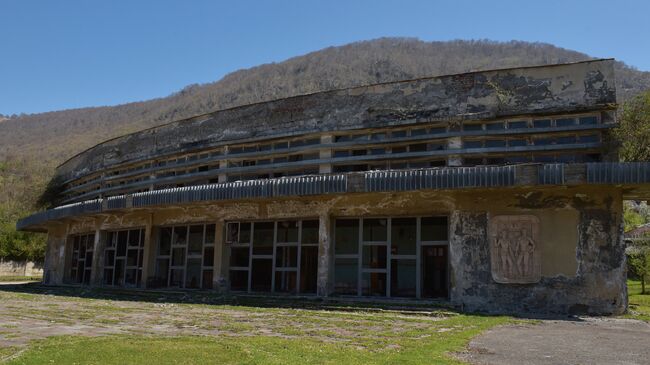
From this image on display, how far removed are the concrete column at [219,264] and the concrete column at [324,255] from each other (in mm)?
3994

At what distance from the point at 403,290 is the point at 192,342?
888 cm

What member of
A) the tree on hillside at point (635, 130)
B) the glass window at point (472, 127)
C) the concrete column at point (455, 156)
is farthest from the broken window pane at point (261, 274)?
the tree on hillside at point (635, 130)

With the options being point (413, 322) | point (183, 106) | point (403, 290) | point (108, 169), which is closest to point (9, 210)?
point (108, 169)

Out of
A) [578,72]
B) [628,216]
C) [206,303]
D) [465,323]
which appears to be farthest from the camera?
[628,216]

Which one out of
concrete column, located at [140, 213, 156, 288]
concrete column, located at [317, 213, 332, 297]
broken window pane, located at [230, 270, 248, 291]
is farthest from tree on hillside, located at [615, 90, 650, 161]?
concrete column, located at [140, 213, 156, 288]

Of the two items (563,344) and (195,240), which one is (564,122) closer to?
(563,344)

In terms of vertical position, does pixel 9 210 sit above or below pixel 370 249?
above

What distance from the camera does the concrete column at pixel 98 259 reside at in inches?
887

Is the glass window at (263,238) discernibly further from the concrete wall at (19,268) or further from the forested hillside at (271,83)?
the forested hillside at (271,83)

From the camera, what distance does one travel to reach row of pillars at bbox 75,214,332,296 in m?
15.6

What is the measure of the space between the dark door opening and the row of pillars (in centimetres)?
276

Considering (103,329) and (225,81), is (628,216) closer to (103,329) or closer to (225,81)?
(103,329)

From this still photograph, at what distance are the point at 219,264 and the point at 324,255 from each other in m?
4.26

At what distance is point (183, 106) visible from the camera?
7994 cm
